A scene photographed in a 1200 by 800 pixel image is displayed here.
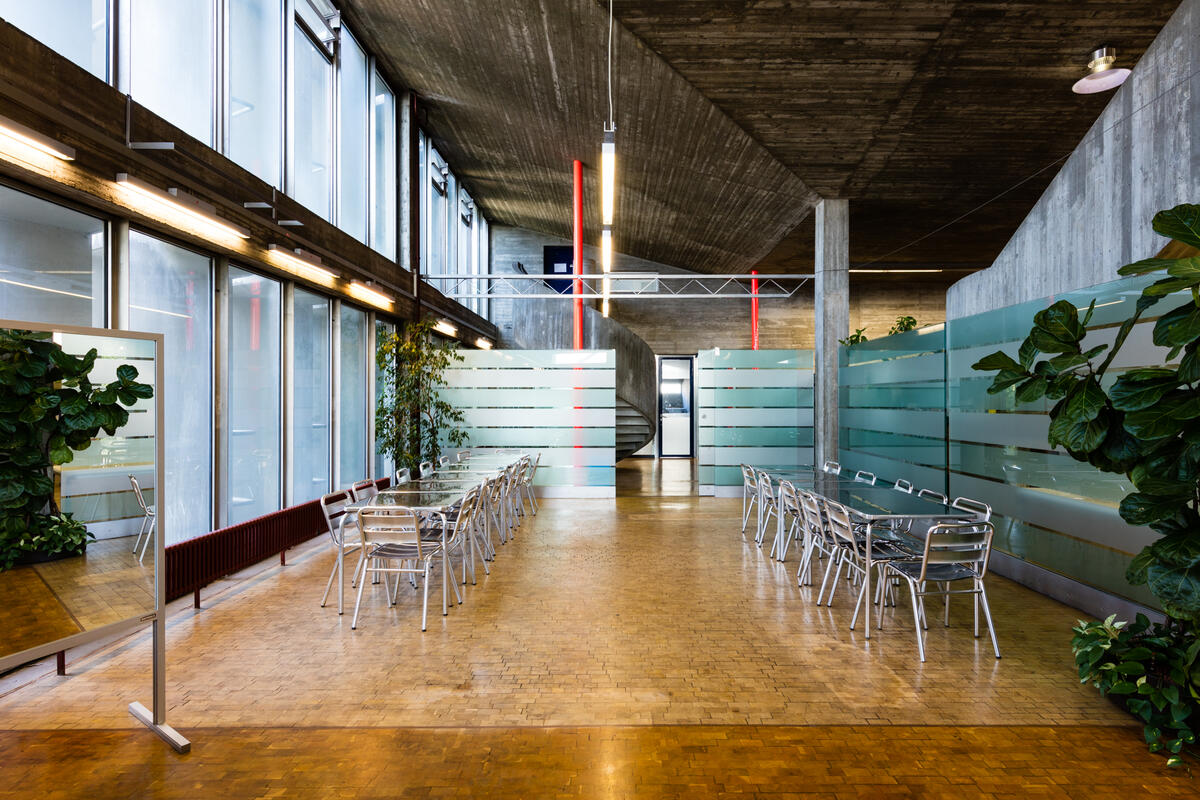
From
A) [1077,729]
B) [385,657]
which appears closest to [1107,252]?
[1077,729]

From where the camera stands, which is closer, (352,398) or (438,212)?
(352,398)

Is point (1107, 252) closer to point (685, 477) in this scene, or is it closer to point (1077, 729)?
point (1077, 729)

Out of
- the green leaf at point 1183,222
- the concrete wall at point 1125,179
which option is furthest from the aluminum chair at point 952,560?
the concrete wall at point 1125,179

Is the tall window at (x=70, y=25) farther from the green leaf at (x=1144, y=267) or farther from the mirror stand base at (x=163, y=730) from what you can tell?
the green leaf at (x=1144, y=267)

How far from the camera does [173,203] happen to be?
4.61 m

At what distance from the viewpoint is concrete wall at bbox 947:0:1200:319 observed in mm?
5137

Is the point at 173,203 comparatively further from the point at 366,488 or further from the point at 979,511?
the point at 979,511

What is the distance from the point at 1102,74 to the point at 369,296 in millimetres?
8177

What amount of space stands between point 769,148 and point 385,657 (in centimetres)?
727

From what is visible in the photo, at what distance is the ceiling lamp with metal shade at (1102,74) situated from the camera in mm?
5848

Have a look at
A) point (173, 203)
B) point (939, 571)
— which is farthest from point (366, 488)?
point (939, 571)

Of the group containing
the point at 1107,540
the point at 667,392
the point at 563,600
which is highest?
the point at 667,392

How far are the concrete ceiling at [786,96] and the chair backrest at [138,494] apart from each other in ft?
18.4

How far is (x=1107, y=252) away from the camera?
20.8 feet
